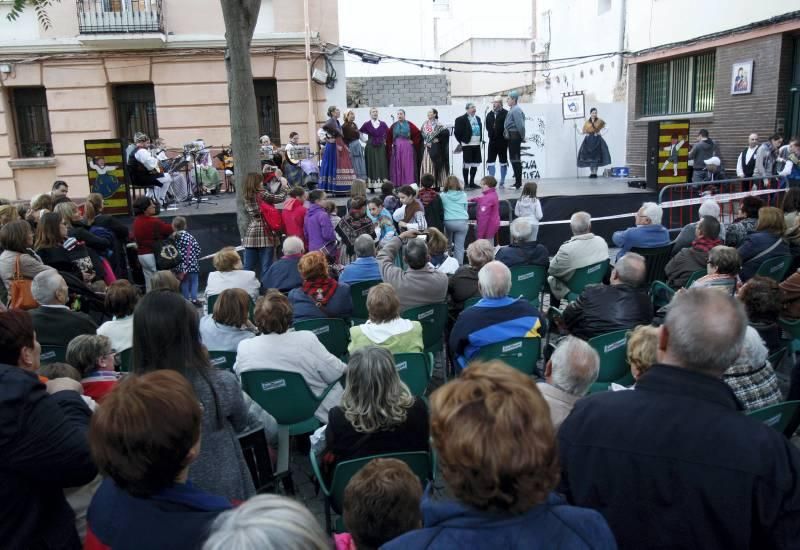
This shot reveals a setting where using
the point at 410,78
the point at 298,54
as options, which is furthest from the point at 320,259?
the point at 410,78

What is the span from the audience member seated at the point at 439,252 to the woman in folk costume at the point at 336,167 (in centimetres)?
674

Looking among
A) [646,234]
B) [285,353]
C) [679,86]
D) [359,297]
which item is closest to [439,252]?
[359,297]

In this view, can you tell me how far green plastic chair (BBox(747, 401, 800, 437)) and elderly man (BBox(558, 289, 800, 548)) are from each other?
3.80 feet

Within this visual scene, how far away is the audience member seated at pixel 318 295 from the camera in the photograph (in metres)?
4.92

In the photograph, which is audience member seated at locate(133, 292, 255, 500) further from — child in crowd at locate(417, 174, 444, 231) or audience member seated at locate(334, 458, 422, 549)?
child in crowd at locate(417, 174, 444, 231)

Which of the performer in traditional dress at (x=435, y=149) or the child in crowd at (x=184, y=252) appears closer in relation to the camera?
the child in crowd at (x=184, y=252)

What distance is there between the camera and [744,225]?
6480 millimetres

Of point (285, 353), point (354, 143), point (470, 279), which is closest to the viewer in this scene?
point (285, 353)

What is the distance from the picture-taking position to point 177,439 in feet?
5.59

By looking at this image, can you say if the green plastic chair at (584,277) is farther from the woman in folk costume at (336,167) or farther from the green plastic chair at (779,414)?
the woman in folk costume at (336,167)

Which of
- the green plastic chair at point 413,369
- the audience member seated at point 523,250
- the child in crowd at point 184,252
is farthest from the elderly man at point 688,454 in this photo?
the child in crowd at point 184,252

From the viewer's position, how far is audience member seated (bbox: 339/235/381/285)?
575 centimetres

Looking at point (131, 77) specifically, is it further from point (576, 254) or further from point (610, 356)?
point (610, 356)

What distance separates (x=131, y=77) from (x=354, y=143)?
584 cm
